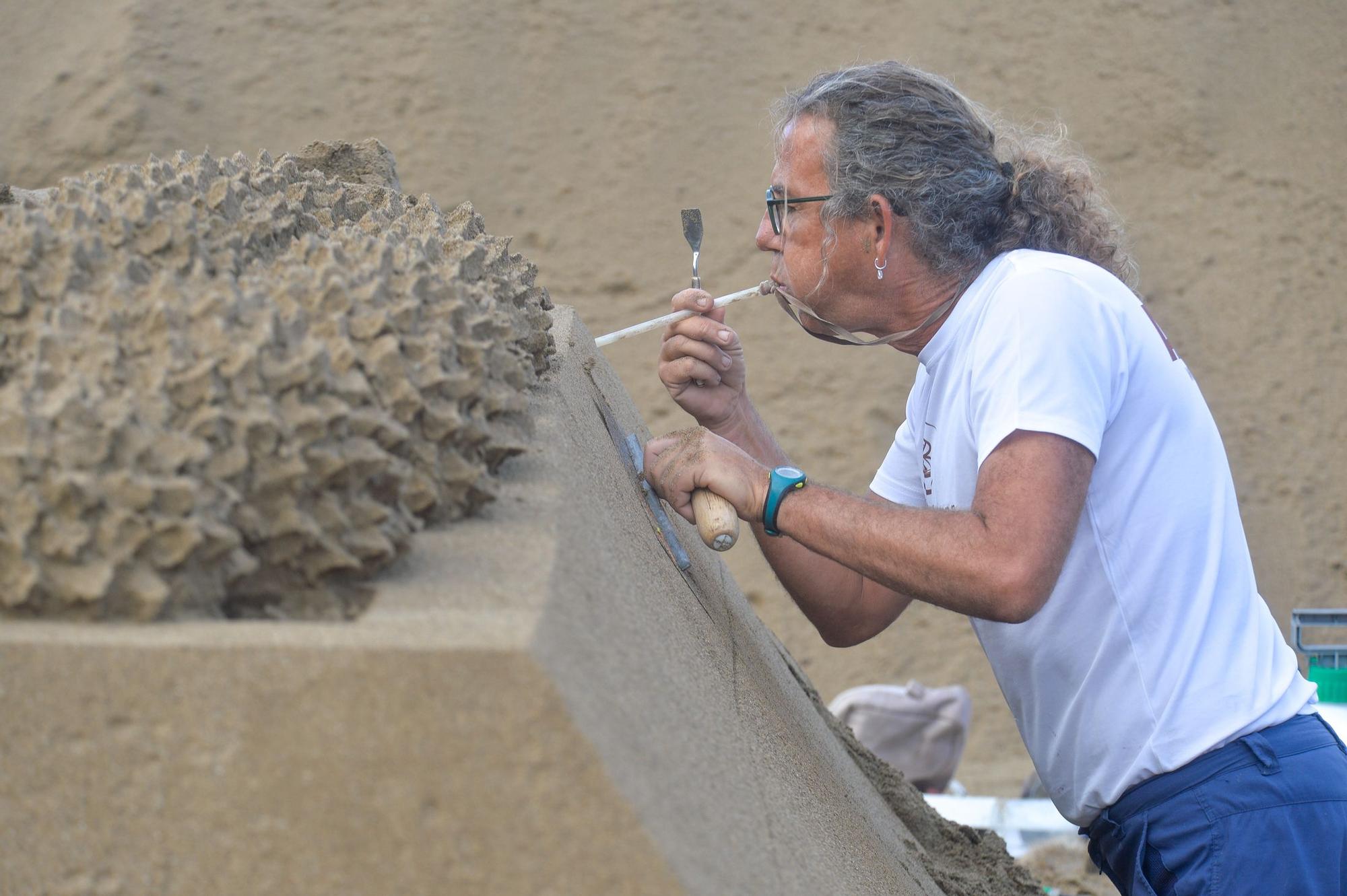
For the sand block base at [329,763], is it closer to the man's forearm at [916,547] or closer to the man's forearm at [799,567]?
the man's forearm at [916,547]

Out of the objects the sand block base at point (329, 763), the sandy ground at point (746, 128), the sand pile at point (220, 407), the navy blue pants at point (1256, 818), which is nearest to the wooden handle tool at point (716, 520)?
the sand pile at point (220, 407)

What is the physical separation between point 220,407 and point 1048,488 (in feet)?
3.11

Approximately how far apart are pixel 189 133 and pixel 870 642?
4.35 metres

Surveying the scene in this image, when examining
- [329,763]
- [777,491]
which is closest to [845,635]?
[777,491]

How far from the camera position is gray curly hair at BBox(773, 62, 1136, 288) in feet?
5.97

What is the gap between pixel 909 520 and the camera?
149 cm

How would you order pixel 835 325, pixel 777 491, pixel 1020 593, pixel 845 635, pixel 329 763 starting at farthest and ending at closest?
pixel 845 635, pixel 835 325, pixel 777 491, pixel 1020 593, pixel 329 763

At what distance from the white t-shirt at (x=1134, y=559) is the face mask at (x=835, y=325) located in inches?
3.7

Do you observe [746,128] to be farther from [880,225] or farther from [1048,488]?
[1048,488]

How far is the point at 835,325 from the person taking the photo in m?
1.96

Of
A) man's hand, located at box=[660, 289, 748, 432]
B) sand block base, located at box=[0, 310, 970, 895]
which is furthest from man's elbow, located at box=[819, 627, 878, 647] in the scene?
sand block base, located at box=[0, 310, 970, 895]

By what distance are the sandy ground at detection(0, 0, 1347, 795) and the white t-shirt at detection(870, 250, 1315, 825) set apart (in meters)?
4.06

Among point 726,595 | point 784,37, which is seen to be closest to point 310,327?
point 726,595

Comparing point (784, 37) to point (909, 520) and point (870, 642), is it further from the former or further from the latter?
point (909, 520)
